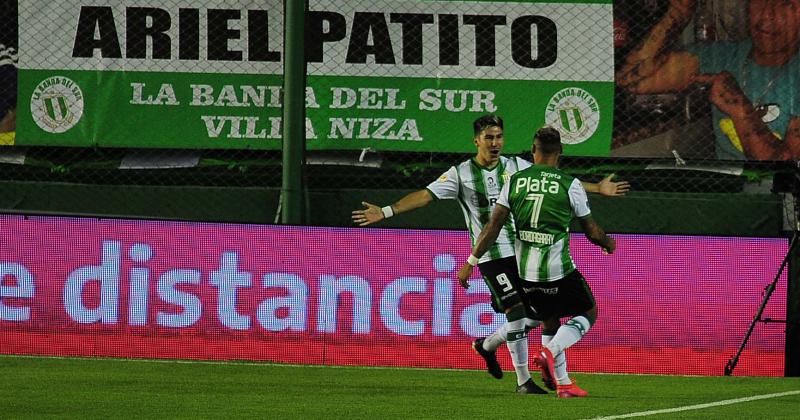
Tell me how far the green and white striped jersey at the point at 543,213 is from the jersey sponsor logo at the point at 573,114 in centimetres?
342

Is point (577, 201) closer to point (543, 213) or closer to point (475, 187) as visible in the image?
point (543, 213)

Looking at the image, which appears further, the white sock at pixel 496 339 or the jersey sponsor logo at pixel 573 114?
the jersey sponsor logo at pixel 573 114

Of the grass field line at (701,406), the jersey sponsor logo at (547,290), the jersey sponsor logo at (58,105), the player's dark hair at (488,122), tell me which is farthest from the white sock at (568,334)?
the jersey sponsor logo at (58,105)

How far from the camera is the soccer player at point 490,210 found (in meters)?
9.38

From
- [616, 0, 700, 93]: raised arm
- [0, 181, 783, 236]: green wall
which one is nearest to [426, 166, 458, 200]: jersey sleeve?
[0, 181, 783, 236]: green wall

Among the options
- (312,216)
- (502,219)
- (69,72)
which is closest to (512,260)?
(502,219)

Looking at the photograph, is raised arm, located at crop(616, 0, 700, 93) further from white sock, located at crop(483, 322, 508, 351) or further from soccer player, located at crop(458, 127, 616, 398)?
soccer player, located at crop(458, 127, 616, 398)

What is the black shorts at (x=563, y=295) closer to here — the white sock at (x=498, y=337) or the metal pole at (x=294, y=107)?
the white sock at (x=498, y=337)

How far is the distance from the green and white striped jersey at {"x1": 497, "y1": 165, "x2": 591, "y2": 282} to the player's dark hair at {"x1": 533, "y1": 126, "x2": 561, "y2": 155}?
0.11 m


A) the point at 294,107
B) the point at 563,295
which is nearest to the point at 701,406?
the point at 563,295

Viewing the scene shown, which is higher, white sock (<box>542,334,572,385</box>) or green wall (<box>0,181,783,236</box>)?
green wall (<box>0,181,783,236</box>)

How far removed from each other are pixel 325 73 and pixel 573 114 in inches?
82.7

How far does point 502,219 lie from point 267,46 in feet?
14.0

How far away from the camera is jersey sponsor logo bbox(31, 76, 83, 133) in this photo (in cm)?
1251
